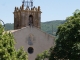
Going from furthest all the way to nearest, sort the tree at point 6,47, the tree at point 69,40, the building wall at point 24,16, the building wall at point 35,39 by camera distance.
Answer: the building wall at point 24,16 < the building wall at point 35,39 < the tree at point 69,40 < the tree at point 6,47

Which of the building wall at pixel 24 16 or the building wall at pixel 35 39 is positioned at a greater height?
the building wall at pixel 24 16

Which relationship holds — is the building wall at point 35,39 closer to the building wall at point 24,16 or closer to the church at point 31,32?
the church at point 31,32

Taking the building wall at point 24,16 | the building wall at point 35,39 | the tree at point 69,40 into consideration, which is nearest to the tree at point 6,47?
the tree at point 69,40

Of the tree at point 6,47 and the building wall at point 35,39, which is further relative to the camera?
Result: the building wall at point 35,39

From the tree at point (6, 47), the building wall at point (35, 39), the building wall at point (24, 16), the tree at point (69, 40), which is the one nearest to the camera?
the tree at point (6, 47)

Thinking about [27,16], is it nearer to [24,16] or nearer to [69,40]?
[24,16]

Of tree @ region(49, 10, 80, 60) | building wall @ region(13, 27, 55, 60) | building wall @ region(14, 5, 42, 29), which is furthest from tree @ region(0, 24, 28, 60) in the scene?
building wall @ region(14, 5, 42, 29)

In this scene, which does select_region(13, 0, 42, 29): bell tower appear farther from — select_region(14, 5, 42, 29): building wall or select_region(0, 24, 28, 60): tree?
select_region(0, 24, 28, 60): tree

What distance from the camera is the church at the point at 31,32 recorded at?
2079 inches

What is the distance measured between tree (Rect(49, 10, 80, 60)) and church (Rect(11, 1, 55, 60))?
57.9ft

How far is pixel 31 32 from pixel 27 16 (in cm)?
253

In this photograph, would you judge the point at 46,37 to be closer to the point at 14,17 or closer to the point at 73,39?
the point at 14,17

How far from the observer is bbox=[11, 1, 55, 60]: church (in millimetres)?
52812

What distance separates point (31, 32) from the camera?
5319cm
